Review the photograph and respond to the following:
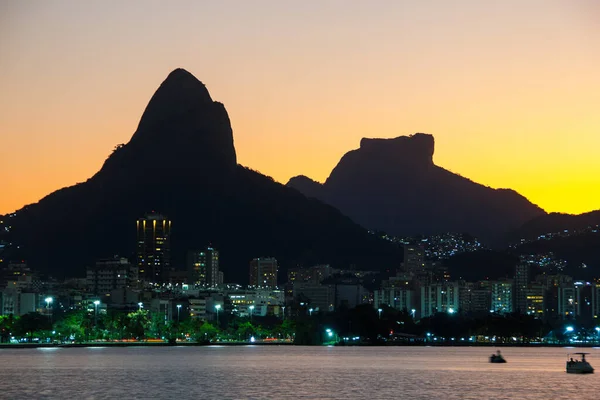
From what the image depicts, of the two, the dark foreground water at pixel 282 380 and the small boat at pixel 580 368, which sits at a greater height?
the small boat at pixel 580 368

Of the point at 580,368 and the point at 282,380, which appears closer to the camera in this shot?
the point at 282,380

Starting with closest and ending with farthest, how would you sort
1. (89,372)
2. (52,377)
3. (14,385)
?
(14,385) → (52,377) → (89,372)

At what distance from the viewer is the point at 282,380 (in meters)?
109

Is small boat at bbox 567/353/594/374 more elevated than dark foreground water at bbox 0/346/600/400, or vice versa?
small boat at bbox 567/353/594/374

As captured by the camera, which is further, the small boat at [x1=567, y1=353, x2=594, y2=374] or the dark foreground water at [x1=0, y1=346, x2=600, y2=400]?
the small boat at [x1=567, y1=353, x2=594, y2=374]

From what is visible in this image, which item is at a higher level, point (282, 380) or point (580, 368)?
point (580, 368)

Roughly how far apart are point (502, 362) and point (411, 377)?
132ft

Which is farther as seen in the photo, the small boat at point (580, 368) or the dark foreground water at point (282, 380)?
the small boat at point (580, 368)

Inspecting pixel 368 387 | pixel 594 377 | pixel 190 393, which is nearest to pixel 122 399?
pixel 190 393

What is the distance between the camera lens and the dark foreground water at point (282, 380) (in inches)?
3656

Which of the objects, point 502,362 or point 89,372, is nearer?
point 89,372

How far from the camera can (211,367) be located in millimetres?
133875

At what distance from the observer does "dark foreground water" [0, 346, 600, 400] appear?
92.9m

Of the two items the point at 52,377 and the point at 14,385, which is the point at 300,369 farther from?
the point at 14,385
